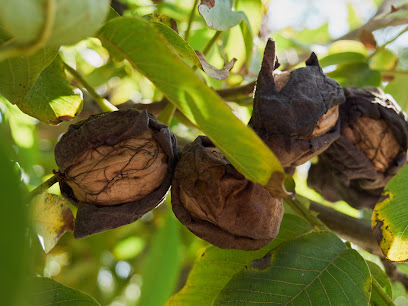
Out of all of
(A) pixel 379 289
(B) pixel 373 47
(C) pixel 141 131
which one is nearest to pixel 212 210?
(C) pixel 141 131

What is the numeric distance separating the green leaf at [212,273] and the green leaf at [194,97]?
1.50ft

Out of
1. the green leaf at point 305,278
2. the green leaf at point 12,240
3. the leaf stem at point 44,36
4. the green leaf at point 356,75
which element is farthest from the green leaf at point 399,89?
the green leaf at point 12,240

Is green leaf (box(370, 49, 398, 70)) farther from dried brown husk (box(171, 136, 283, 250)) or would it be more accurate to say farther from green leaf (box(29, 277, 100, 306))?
green leaf (box(29, 277, 100, 306))

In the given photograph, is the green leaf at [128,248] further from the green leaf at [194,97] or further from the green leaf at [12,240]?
the green leaf at [12,240]

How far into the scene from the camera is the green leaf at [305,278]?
3.40 feet

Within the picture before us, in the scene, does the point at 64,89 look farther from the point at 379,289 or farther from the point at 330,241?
the point at 379,289

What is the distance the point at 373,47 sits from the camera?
1731 millimetres

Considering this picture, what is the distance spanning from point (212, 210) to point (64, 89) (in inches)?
20.0

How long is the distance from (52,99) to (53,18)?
0.64 metres

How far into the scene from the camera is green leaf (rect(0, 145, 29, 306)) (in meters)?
0.44

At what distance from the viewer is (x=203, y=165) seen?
100 centimetres

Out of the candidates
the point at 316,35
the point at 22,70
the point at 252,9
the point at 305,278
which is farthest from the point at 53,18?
the point at 316,35

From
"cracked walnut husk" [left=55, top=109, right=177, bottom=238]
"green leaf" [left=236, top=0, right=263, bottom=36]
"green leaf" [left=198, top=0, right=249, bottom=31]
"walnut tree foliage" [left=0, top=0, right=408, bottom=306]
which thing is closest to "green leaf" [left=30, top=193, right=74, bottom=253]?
"walnut tree foliage" [left=0, top=0, right=408, bottom=306]

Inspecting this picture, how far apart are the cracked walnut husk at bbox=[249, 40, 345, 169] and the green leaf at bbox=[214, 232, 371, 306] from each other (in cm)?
22
